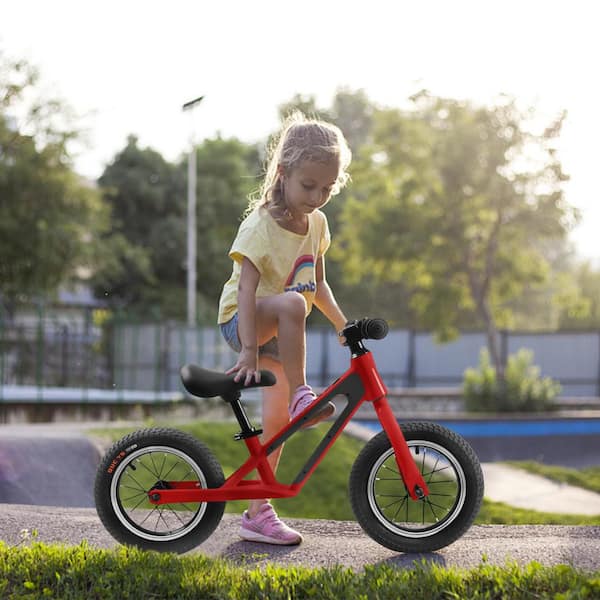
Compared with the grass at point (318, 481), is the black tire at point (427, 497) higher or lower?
higher

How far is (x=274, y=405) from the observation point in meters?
4.32

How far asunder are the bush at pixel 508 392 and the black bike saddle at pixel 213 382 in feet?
49.2

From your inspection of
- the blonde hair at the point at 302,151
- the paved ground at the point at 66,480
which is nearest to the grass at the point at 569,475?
the paved ground at the point at 66,480

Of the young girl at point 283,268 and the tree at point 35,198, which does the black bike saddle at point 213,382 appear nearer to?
the young girl at point 283,268

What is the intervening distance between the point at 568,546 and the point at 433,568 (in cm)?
103

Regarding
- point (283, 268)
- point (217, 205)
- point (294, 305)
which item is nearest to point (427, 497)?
point (294, 305)

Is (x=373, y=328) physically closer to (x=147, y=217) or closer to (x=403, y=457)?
(x=403, y=457)

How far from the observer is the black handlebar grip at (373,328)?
158 inches

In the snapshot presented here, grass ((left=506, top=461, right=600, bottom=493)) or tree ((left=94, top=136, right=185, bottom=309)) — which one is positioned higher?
Result: tree ((left=94, top=136, right=185, bottom=309))

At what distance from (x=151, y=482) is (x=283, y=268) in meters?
1.06

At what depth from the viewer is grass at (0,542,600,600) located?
3.56 meters

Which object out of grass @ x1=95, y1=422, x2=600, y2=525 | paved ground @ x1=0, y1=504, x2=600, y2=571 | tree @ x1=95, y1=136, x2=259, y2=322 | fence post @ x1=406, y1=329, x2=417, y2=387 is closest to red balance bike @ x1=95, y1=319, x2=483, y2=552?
paved ground @ x1=0, y1=504, x2=600, y2=571

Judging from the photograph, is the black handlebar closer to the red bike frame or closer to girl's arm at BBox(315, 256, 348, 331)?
the red bike frame

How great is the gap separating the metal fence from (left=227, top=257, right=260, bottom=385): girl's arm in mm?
10407
